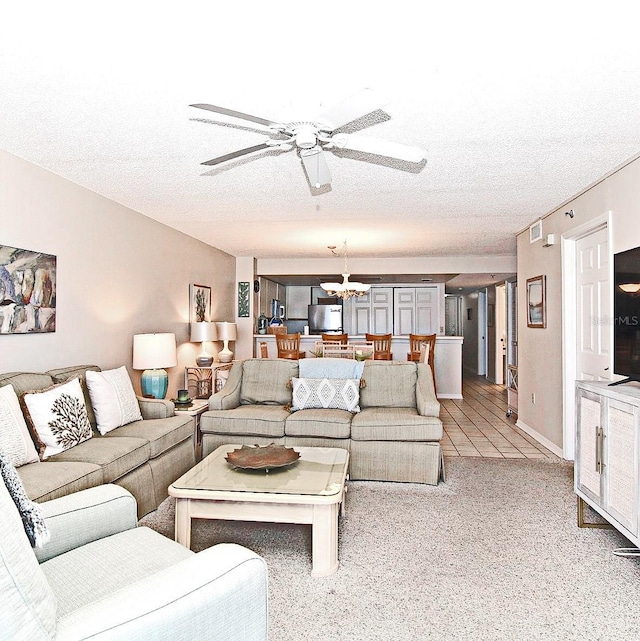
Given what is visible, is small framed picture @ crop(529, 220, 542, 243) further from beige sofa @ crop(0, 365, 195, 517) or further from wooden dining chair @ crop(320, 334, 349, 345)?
beige sofa @ crop(0, 365, 195, 517)

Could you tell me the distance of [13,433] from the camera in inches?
102

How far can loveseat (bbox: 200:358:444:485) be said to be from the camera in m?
3.84

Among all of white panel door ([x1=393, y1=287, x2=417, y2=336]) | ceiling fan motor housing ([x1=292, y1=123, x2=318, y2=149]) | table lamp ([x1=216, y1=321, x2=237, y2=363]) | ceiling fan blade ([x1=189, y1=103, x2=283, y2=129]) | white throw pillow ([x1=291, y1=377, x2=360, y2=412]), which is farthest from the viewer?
white panel door ([x1=393, y1=287, x2=417, y2=336])

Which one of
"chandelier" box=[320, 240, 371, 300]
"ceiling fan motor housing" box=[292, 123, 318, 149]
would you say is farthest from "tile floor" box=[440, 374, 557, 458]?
"ceiling fan motor housing" box=[292, 123, 318, 149]

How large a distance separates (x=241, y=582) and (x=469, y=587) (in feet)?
4.74

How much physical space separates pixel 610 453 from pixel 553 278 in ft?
8.39

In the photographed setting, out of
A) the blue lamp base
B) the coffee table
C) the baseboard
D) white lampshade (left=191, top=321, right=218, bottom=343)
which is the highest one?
white lampshade (left=191, top=321, right=218, bottom=343)

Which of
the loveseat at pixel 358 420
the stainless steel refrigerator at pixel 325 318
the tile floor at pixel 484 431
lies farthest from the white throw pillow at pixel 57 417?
the stainless steel refrigerator at pixel 325 318

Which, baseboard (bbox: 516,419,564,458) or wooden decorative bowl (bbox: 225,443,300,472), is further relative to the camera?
baseboard (bbox: 516,419,564,458)

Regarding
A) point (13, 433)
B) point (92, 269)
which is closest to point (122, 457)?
point (13, 433)

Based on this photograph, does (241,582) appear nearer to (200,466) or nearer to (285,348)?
(200,466)

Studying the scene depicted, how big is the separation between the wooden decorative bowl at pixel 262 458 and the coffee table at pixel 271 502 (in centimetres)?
6

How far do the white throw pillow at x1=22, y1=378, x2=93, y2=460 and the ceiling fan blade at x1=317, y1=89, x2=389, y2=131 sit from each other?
2157 mm

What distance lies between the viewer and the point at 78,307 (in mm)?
4023
